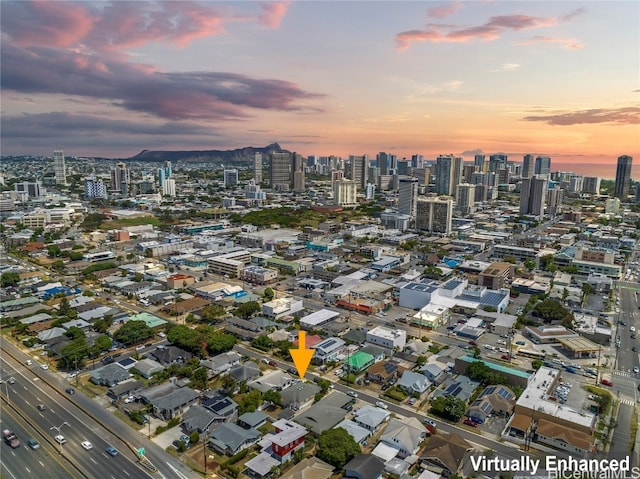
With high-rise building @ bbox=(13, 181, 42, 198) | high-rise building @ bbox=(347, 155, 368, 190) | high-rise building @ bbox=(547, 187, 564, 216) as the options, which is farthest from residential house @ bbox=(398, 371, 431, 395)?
high-rise building @ bbox=(347, 155, 368, 190)

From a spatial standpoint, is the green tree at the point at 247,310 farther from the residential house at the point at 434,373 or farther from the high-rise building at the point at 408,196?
the high-rise building at the point at 408,196

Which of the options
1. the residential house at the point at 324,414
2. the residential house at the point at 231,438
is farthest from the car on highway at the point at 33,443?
the residential house at the point at 324,414

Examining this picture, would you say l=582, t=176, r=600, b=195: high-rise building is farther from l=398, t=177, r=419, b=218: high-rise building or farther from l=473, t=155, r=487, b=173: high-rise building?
l=398, t=177, r=419, b=218: high-rise building

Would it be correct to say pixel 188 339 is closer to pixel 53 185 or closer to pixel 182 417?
pixel 182 417

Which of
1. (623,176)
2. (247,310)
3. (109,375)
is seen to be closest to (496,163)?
(623,176)

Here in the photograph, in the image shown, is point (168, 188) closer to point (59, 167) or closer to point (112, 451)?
point (59, 167)
